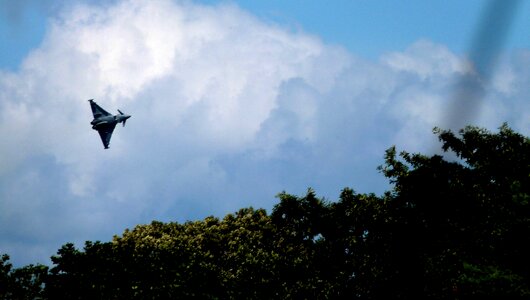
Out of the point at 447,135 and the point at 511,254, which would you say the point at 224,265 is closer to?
the point at 447,135

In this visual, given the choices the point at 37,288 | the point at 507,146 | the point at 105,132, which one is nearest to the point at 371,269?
the point at 507,146

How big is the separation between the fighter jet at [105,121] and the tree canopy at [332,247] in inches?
776

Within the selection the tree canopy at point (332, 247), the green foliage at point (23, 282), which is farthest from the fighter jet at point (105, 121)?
the green foliage at point (23, 282)

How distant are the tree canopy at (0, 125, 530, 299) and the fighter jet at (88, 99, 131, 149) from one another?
64.6 ft

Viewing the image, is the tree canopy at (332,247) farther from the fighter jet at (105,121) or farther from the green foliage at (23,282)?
the fighter jet at (105,121)

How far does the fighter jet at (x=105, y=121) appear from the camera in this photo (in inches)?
2366

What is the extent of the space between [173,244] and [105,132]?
80.1 feet

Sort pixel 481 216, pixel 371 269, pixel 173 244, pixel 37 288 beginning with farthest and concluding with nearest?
pixel 173 244 < pixel 371 269 < pixel 481 216 < pixel 37 288

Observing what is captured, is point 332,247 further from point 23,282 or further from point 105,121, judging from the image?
point 105,121

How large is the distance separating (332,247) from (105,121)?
29739 millimetres

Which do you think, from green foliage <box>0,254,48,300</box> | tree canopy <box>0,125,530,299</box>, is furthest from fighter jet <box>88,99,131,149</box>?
green foliage <box>0,254,48,300</box>

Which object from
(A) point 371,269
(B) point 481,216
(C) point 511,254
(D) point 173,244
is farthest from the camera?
(D) point 173,244

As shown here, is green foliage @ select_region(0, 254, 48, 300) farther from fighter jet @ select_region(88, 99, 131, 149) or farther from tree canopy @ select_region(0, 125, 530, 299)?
fighter jet @ select_region(88, 99, 131, 149)

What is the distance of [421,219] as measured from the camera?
36.5 metres
